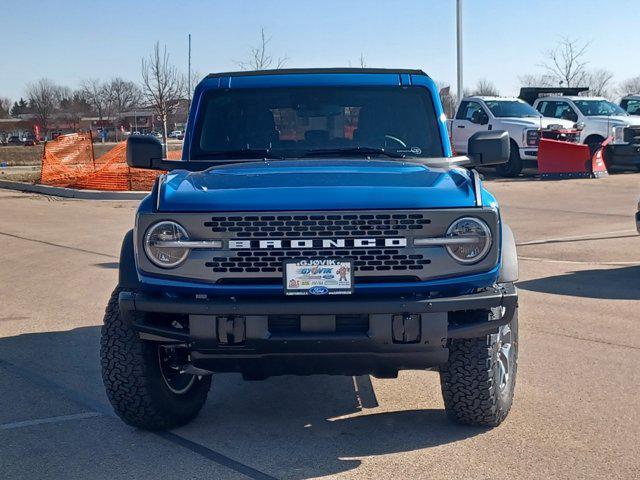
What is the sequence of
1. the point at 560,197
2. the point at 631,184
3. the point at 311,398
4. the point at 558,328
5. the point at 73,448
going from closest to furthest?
the point at 73,448 < the point at 311,398 < the point at 558,328 < the point at 560,197 < the point at 631,184

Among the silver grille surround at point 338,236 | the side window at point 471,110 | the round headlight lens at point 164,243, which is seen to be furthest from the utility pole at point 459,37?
the round headlight lens at point 164,243

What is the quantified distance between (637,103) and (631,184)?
667 cm

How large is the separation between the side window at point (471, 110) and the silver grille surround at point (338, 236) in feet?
69.0

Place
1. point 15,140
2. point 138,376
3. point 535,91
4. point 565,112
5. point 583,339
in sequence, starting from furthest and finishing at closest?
point 15,140, point 535,91, point 565,112, point 583,339, point 138,376

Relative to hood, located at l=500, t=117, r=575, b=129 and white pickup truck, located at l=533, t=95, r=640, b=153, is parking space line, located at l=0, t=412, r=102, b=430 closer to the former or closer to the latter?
hood, located at l=500, t=117, r=575, b=129

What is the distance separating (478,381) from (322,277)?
101cm

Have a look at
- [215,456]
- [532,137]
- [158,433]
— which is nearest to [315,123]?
[158,433]

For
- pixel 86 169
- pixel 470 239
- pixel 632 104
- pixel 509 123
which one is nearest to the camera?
pixel 470 239

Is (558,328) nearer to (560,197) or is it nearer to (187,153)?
(187,153)

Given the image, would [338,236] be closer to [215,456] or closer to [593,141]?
[215,456]

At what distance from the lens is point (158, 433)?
506 centimetres

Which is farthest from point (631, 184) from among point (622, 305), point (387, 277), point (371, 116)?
point (387, 277)

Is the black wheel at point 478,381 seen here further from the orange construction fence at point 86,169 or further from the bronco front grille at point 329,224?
the orange construction fence at point 86,169

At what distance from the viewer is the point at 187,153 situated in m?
5.96
